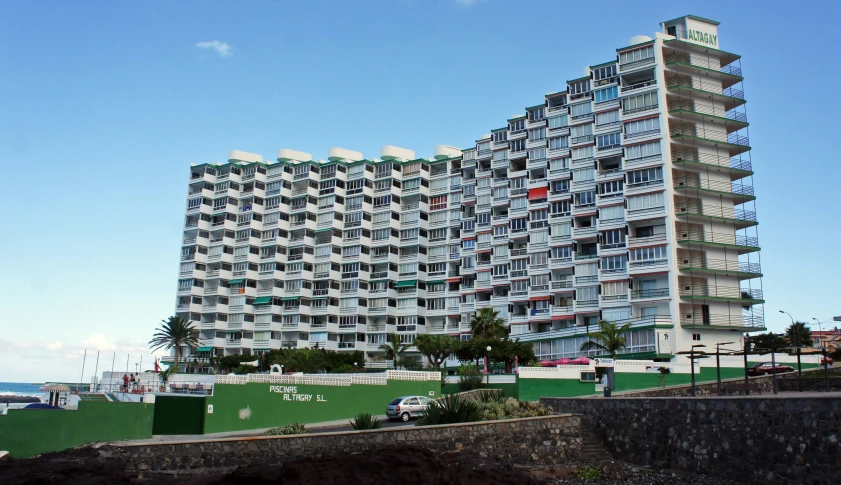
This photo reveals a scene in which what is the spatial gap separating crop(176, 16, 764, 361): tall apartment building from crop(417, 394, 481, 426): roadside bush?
137 feet

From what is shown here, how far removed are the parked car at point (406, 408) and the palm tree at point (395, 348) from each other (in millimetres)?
50209

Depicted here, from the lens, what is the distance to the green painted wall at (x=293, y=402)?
35.4 metres

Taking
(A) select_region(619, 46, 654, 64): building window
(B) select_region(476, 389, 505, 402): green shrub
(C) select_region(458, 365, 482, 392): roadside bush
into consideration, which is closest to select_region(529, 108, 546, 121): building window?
(A) select_region(619, 46, 654, 64): building window

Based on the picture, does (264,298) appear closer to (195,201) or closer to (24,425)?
(195,201)

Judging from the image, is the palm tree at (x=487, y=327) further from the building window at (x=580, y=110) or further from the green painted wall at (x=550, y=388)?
the building window at (x=580, y=110)

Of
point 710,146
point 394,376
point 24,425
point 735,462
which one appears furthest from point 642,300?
point 24,425

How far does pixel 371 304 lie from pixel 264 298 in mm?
16786

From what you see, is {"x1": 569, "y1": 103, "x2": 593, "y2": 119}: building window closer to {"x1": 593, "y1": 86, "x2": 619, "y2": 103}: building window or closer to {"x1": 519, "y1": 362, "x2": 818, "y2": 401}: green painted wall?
{"x1": 593, "y1": 86, "x2": 619, "y2": 103}: building window

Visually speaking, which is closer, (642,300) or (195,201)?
(642,300)

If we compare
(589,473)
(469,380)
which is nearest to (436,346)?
(469,380)

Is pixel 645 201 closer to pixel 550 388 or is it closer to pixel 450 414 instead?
pixel 550 388

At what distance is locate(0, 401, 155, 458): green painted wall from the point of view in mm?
26188

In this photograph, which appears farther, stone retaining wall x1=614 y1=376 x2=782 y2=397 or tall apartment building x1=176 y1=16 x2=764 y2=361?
tall apartment building x1=176 y1=16 x2=764 y2=361

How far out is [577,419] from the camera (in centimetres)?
2966
